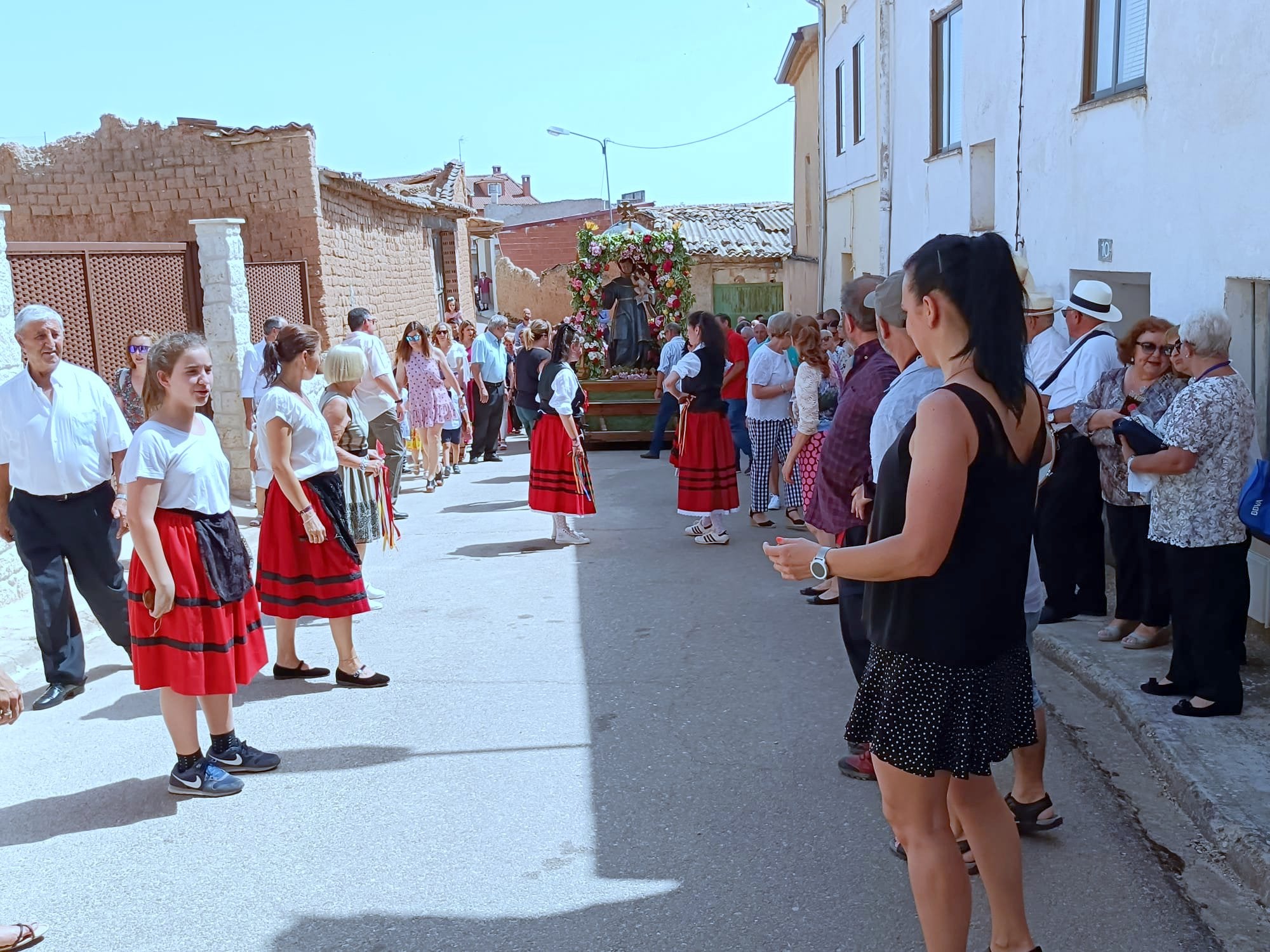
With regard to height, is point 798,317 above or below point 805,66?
below

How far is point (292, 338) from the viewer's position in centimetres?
545

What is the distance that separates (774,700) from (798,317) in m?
3.41

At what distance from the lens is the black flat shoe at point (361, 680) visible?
582 cm

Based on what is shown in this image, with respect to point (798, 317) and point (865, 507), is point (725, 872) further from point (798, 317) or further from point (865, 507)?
point (798, 317)

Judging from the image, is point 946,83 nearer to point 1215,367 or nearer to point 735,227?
point 1215,367

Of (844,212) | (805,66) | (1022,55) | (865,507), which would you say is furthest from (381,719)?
(805,66)

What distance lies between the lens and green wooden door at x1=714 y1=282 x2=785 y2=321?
27453 mm

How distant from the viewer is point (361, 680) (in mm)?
5820

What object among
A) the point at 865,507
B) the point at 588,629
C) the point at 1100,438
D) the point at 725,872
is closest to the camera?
the point at 725,872

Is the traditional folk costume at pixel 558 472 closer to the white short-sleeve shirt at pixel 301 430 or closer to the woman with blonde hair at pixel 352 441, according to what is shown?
the woman with blonde hair at pixel 352 441

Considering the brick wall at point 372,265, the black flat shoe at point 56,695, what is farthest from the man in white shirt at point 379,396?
the black flat shoe at point 56,695

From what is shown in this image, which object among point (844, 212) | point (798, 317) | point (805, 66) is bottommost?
point (798, 317)

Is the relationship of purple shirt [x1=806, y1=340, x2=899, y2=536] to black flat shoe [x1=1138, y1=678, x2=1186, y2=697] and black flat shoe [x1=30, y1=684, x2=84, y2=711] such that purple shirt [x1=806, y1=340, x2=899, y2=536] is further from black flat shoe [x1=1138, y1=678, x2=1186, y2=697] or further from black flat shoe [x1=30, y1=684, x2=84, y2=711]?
black flat shoe [x1=30, y1=684, x2=84, y2=711]

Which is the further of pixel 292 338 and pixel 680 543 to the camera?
pixel 680 543
